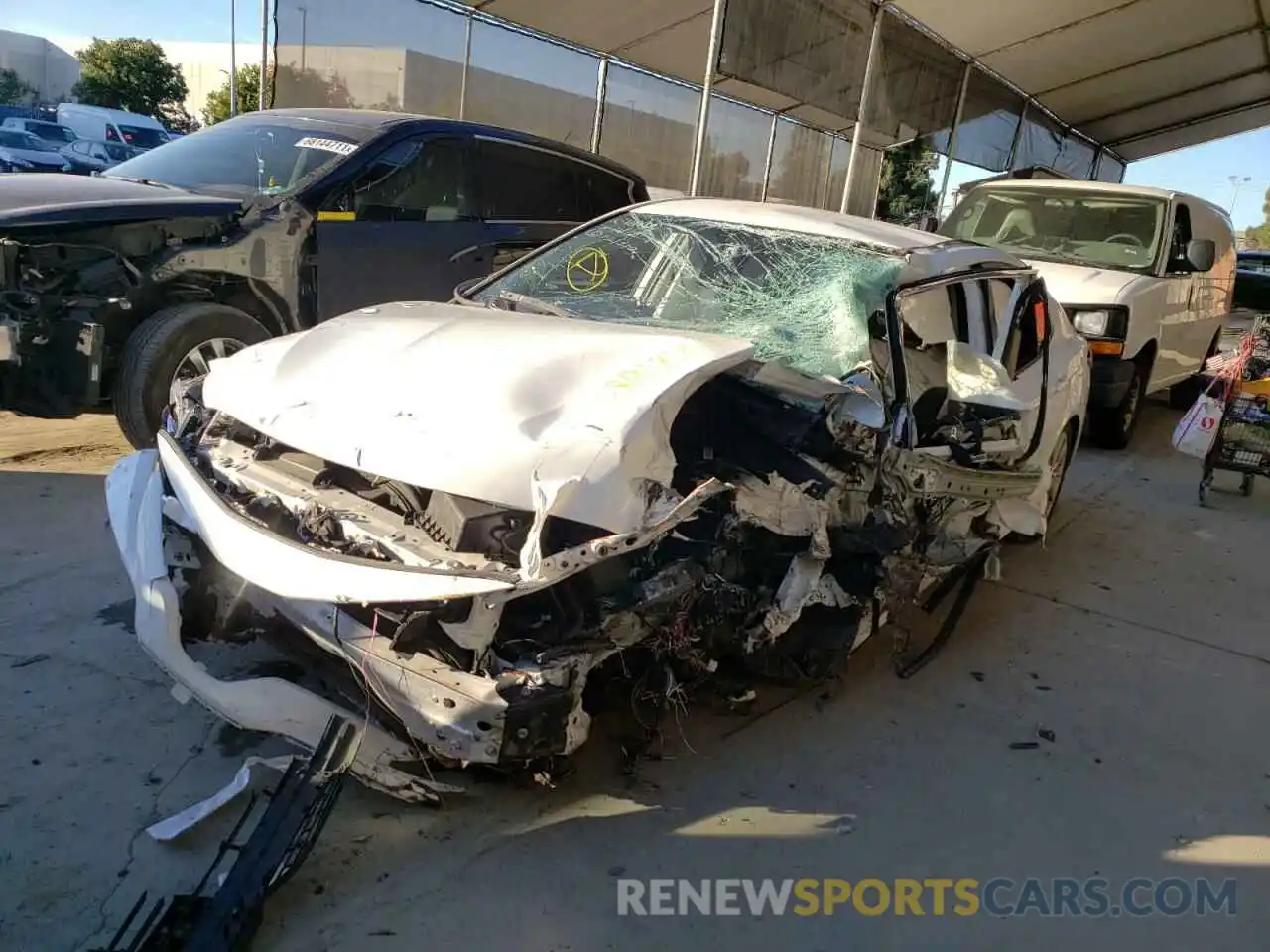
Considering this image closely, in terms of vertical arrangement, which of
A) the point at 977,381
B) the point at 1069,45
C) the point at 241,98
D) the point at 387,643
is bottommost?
the point at 387,643

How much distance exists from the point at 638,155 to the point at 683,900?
11.3m

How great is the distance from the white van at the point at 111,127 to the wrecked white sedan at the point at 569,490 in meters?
27.2

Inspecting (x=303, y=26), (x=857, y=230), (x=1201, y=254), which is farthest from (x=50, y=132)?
(x=857, y=230)

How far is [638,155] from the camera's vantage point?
12.5 meters

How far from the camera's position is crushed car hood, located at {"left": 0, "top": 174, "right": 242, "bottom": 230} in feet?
14.8

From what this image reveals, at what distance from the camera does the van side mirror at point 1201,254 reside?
7.63 meters

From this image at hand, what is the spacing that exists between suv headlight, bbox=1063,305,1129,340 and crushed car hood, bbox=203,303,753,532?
521 cm

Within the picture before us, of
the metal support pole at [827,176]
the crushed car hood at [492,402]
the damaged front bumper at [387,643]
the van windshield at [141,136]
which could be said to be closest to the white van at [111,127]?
the van windshield at [141,136]

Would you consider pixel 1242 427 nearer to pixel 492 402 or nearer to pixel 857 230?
pixel 857 230

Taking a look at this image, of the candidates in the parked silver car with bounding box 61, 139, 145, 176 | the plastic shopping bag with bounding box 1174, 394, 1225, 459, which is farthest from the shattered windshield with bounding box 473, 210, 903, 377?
the parked silver car with bounding box 61, 139, 145, 176

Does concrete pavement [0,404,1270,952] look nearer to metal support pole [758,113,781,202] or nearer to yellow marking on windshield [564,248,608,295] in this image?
yellow marking on windshield [564,248,608,295]

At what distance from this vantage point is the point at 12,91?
44.0m

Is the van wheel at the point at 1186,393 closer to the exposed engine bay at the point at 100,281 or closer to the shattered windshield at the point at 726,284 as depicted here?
the shattered windshield at the point at 726,284

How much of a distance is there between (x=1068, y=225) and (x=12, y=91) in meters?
50.7
